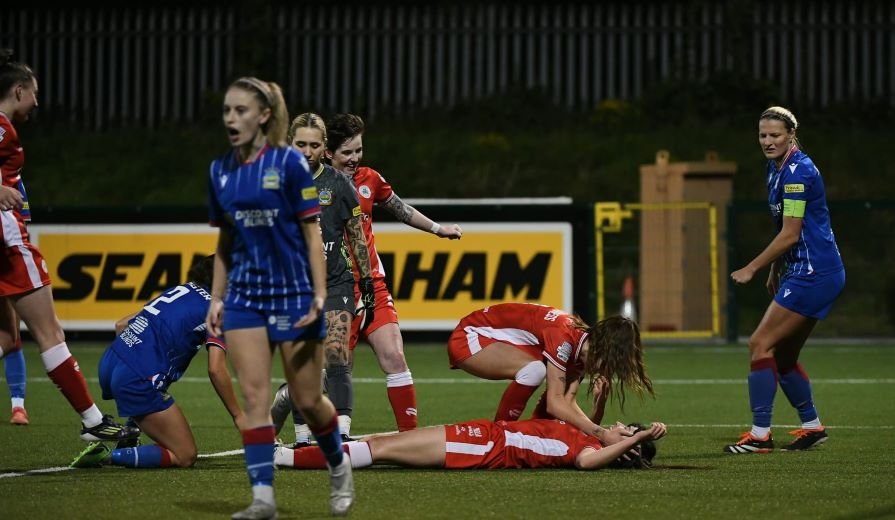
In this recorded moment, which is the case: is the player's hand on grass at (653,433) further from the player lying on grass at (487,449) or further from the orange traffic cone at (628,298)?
the orange traffic cone at (628,298)

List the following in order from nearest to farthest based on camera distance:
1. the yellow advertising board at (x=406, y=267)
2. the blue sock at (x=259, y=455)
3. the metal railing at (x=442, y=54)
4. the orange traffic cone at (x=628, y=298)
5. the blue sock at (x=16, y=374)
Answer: the blue sock at (x=259, y=455)
the blue sock at (x=16, y=374)
the yellow advertising board at (x=406, y=267)
the orange traffic cone at (x=628, y=298)
the metal railing at (x=442, y=54)

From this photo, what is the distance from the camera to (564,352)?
803 cm

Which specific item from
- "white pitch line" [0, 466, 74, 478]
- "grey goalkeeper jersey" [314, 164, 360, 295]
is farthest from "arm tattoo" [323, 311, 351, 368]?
"white pitch line" [0, 466, 74, 478]

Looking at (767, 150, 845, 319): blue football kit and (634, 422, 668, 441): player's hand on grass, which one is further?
(767, 150, 845, 319): blue football kit

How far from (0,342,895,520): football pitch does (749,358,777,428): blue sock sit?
0.24 metres

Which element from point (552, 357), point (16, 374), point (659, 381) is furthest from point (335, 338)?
point (659, 381)

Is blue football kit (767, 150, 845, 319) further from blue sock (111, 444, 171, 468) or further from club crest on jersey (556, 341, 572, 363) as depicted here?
blue sock (111, 444, 171, 468)

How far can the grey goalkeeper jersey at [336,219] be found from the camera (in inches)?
326

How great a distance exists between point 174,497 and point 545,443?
203 cm

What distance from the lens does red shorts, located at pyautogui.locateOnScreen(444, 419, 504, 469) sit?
7699mm

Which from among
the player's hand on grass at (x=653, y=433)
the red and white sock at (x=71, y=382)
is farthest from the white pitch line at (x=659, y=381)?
the player's hand on grass at (x=653, y=433)

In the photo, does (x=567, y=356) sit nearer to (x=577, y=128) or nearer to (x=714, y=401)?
(x=714, y=401)

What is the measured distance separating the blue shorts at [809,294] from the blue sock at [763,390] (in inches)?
14.2

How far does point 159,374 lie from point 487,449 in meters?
1.79
